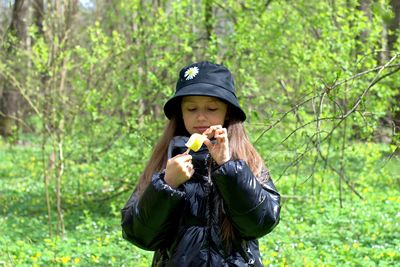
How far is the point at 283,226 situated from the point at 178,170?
458cm

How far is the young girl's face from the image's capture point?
2.33m

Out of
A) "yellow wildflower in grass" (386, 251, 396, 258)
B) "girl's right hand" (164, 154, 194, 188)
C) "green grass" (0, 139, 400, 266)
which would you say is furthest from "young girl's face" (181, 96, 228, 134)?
"yellow wildflower in grass" (386, 251, 396, 258)

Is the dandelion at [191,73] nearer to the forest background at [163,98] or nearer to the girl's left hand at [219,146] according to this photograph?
the girl's left hand at [219,146]

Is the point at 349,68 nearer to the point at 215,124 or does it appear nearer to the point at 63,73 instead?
the point at 63,73

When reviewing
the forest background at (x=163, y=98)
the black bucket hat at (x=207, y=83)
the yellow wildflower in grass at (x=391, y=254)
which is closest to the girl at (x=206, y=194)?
the black bucket hat at (x=207, y=83)

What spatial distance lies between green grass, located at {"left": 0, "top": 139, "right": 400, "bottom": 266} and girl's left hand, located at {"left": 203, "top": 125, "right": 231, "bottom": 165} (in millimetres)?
1408

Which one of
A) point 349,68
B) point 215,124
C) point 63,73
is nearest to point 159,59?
point 63,73

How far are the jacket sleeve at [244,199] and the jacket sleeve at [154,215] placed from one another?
0.16m

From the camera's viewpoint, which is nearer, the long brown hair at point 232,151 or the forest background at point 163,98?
the long brown hair at point 232,151

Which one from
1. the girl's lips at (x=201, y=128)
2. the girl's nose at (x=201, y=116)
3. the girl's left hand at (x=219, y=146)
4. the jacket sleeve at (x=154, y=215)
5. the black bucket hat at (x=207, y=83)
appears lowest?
the jacket sleeve at (x=154, y=215)

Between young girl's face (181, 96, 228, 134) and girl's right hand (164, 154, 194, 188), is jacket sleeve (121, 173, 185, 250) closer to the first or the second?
girl's right hand (164, 154, 194, 188)

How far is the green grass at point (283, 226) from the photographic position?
5.02 m

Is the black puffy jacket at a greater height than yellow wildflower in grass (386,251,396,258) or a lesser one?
greater

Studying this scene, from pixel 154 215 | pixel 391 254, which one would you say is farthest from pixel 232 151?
pixel 391 254
